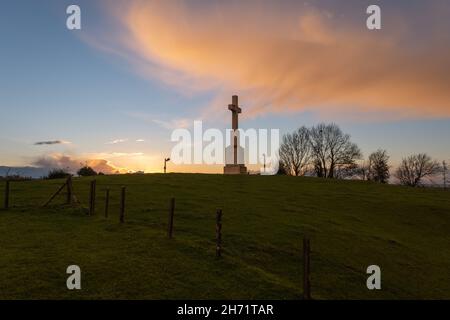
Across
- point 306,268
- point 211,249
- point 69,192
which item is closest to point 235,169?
point 69,192

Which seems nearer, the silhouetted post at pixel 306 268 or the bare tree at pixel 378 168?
the silhouetted post at pixel 306 268

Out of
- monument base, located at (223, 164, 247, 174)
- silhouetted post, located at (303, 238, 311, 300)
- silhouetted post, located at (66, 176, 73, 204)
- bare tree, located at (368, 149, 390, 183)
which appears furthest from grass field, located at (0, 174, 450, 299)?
bare tree, located at (368, 149, 390, 183)

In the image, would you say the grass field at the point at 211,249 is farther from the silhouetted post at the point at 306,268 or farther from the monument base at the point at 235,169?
the monument base at the point at 235,169

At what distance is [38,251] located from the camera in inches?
642

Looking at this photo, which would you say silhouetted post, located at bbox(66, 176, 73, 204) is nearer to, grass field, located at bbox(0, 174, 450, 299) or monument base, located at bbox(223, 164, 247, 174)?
grass field, located at bbox(0, 174, 450, 299)

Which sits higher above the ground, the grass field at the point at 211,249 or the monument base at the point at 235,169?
the monument base at the point at 235,169

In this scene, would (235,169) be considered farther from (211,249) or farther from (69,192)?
(211,249)

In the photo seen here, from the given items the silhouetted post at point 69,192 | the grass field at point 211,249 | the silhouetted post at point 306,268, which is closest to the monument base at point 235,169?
the grass field at point 211,249

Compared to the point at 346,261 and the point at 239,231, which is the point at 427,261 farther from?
the point at 239,231

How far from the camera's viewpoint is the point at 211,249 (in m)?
17.9

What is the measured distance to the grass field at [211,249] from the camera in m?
13.5
